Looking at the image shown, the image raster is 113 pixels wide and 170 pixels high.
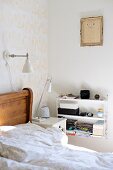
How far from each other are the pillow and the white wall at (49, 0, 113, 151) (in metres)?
1.85

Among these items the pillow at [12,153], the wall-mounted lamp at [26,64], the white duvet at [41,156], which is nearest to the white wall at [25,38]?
the wall-mounted lamp at [26,64]

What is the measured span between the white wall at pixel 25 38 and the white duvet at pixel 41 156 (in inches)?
32.9

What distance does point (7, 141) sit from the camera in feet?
6.48

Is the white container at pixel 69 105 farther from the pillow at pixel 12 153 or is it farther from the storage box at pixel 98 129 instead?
the pillow at pixel 12 153

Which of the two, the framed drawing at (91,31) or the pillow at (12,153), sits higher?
the framed drawing at (91,31)

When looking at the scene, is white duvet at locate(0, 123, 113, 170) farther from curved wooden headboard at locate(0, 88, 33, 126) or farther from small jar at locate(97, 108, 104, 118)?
small jar at locate(97, 108, 104, 118)

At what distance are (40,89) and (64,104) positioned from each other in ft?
1.30

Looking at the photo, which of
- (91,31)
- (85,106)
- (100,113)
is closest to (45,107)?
(85,106)

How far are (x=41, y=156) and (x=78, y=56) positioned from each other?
1.98m

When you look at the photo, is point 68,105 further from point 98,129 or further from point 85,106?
point 98,129

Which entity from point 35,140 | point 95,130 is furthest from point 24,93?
point 95,130

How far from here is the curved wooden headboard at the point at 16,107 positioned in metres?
2.59

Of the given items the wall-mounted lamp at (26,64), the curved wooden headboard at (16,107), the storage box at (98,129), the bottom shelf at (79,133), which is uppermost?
the wall-mounted lamp at (26,64)

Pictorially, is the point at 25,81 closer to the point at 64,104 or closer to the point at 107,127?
the point at 64,104
